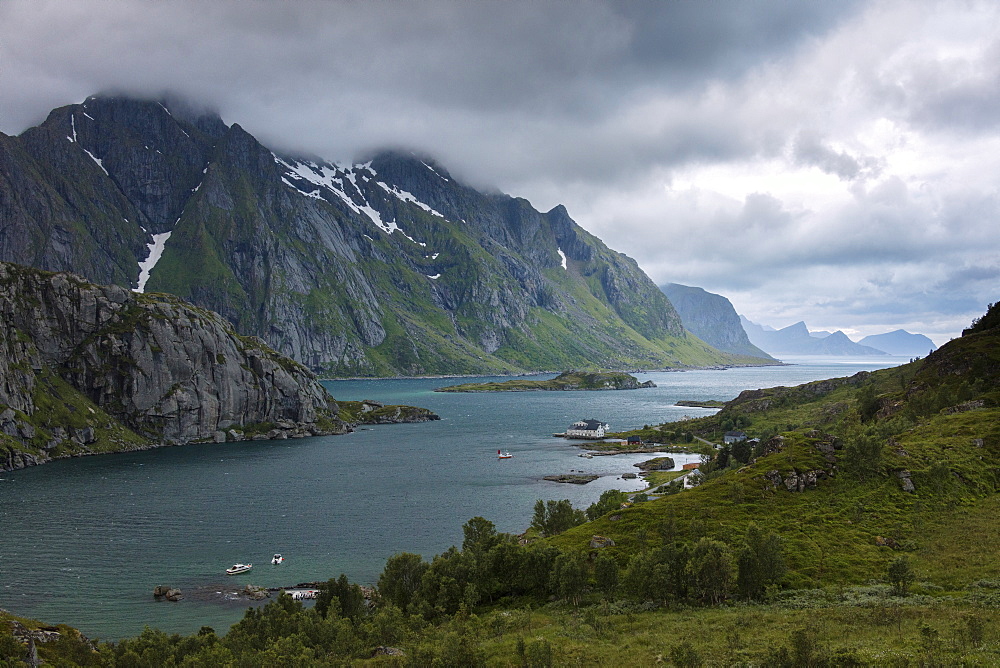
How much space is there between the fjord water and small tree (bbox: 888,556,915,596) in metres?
57.2

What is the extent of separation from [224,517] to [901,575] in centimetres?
10366

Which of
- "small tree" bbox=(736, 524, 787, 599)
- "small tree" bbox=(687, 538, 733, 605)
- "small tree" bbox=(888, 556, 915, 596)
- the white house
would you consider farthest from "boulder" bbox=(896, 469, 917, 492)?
the white house

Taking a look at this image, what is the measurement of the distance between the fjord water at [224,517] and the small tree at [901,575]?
188 ft

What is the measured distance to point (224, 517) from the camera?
106m

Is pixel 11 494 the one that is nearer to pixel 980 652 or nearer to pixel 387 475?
pixel 387 475

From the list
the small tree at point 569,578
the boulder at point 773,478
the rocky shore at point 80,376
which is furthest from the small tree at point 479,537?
the rocky shore at point 80,376

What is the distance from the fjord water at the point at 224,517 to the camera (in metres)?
69.9

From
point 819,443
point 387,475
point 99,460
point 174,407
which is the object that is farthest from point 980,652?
point 174,407

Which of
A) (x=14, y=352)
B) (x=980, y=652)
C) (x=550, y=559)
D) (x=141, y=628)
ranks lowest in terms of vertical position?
(x=141, y=628)

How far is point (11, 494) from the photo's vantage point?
11638 cm

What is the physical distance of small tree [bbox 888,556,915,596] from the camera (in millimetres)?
45656

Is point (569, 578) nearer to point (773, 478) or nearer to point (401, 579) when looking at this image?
point (401, 579)

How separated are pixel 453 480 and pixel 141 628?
78.2 metres

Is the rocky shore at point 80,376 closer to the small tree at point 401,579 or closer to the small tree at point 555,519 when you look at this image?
the small tree at point 401,579
